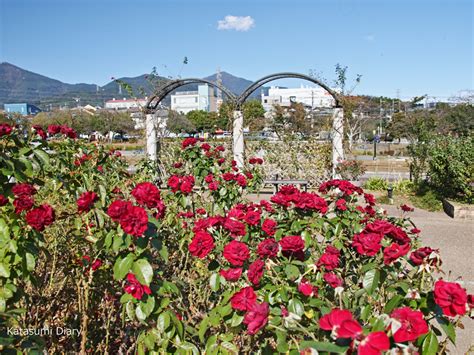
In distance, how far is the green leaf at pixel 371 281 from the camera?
5.24ft

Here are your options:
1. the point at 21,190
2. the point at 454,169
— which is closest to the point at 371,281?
the point at 21,190

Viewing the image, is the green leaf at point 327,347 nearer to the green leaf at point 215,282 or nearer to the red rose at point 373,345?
the red rose at point 373,345

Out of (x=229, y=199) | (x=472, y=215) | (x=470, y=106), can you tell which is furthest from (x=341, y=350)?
(x=470, y=106)

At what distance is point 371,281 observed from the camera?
5.31ft

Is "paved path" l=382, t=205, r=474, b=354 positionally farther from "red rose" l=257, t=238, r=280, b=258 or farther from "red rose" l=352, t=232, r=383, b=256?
"red rose" l=257, t=238, r=280, b=258

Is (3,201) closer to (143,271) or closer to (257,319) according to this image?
(143,271)

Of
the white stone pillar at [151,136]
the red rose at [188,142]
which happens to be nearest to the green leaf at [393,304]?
the red rose at [188,142]

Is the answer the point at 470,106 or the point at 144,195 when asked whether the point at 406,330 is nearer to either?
the point at 144,195

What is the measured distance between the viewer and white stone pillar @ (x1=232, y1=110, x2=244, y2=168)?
Answer: 9312 millimetres

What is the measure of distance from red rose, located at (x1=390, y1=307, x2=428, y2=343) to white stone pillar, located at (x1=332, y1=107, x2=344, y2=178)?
27.2 feet

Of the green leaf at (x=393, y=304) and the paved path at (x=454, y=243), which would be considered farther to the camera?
the paved path at (x=454, y=243)

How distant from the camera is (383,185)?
36.4 feet

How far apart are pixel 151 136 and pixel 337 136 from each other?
390cm

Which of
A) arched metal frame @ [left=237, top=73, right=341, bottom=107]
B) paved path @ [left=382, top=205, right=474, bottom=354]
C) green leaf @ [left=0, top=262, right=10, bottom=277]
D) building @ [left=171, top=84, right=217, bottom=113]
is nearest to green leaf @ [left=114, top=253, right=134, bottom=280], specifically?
green leaf @ [left=0, top=262, right=10, bottom=277]
